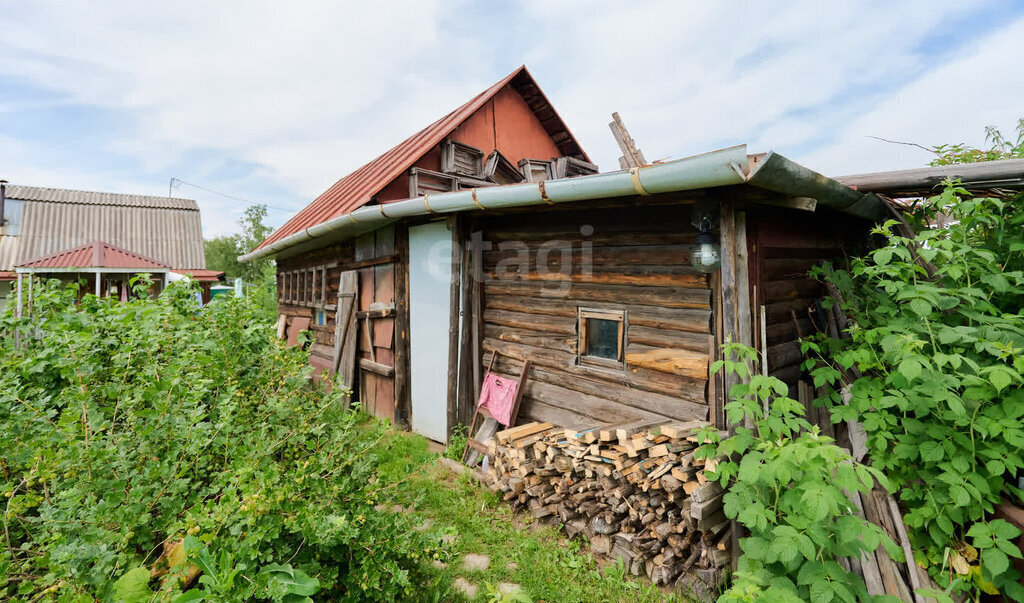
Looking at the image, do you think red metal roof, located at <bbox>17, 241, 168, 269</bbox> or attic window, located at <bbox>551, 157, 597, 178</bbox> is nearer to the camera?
attic window, located at <bbox>551, 157, 597, 178</bbox>

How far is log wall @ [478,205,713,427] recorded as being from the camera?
11.8ft

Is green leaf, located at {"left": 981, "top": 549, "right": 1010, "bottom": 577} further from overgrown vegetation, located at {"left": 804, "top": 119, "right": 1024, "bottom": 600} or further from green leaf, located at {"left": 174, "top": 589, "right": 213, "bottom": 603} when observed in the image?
green leaf, located at {"left": 174, "top": 589, "right": 213, "bottom": 603}

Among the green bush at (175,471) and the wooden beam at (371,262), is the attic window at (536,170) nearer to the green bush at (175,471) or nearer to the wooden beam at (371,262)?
the wooden beam at (371,262)

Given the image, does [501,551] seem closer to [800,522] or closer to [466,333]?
[800,522]

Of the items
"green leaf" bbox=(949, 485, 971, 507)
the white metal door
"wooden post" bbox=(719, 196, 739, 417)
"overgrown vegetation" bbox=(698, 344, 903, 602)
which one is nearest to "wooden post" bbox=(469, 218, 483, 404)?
the white metal door

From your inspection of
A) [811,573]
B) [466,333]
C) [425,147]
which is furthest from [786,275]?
[425,147]

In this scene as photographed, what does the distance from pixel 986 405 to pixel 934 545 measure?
89 centimetres

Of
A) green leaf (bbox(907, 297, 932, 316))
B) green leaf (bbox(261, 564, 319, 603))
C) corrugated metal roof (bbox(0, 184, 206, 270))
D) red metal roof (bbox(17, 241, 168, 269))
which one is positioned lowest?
green leaf (bbox(261, 564, 319, 603))

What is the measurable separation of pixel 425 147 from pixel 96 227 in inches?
932

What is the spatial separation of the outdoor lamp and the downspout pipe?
0.45 meters

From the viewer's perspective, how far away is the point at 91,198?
2273 centimetres

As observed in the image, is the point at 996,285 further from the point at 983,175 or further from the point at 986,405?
the point at 983,175

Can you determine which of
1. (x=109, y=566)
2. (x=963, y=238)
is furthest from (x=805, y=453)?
(x=109, y=566)

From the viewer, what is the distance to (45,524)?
1.55 m
